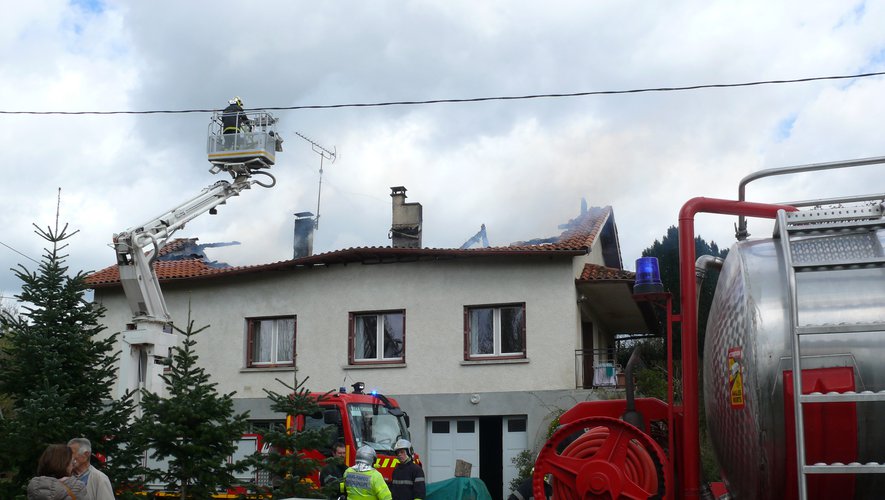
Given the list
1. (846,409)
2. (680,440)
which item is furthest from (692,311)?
(846,409)

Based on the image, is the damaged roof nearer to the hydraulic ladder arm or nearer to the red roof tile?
the red roof tile

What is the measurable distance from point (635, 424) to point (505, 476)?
15049 millimetres

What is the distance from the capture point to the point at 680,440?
5.92 m

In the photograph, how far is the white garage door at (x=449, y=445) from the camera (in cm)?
2122

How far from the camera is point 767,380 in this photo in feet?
16.0

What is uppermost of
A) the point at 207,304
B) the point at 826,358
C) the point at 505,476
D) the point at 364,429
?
the point at 207,304

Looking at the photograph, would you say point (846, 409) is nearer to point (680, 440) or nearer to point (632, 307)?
point (680, 440)

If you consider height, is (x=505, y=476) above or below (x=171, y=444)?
below

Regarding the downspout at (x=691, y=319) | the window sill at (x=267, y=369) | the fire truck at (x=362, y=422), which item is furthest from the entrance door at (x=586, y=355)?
the downspout at (x=691, y=319)

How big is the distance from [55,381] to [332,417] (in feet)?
13.5

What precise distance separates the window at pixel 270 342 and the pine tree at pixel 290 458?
43.5 ft

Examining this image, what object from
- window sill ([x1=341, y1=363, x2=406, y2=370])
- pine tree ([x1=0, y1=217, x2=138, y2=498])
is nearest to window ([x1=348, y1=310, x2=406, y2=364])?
window sill ([x1=341, y1=363, x2=406, y2=370])

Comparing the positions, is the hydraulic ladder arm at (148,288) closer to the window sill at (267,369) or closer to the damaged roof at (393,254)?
the damaged roof at (393,254)

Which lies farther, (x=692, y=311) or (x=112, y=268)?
(x=112, y=268)
